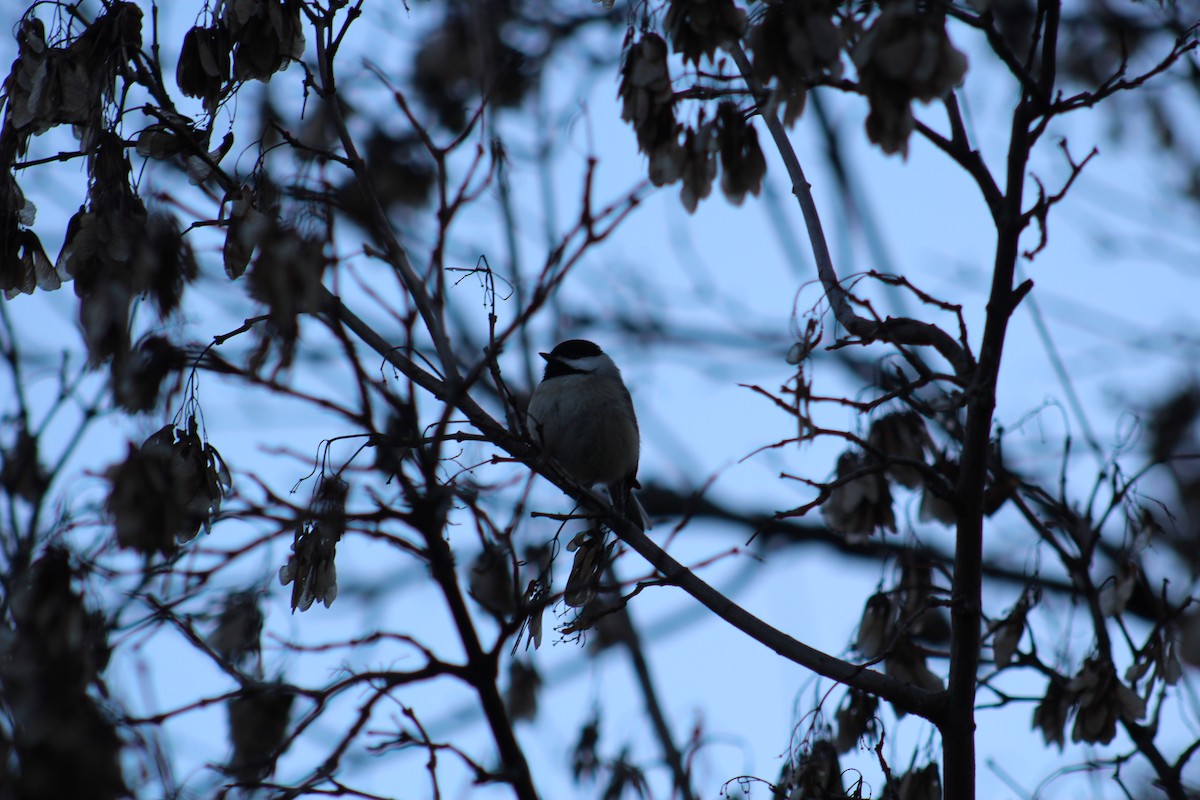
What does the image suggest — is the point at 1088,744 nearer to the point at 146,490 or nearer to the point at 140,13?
the point at 146,490

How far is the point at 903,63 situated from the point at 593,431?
3061 millimetres

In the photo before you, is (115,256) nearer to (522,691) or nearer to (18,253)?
Result: (18,253)

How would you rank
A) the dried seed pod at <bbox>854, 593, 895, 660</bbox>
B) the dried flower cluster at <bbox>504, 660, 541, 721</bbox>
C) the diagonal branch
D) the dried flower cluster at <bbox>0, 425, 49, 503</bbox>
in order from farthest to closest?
1. the dried flower cluster at <bbox>504, 660, 541, 721</bbox>
2. the dried flower cluster at <bbox>0, 425, 49, 503</bbox>
3. the dried seed pod at <bbox>854, 593, 895, 660</bbox>
4. the diagonal branch

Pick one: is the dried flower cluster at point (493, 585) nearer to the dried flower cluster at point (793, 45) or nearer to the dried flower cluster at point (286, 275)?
the dried flower cluster at point (286, 275)

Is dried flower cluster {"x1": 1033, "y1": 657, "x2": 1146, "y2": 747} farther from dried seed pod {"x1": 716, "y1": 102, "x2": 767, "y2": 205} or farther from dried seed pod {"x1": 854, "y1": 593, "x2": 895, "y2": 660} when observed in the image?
dried seed pod {"x1": 716, "y1": 102, "x2": 767, "y2": 205}

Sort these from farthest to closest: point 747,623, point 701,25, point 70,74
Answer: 1. point 747,623
2. point 70,74
3. point 701,25

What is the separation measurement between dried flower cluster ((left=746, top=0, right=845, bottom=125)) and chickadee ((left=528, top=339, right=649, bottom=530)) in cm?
282

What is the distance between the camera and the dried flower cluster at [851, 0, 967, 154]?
74.8 inches

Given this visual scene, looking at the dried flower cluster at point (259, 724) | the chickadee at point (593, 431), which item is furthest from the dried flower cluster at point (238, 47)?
the chickadee at point (593, 431)

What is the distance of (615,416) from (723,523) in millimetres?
3455

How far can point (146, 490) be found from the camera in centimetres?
210

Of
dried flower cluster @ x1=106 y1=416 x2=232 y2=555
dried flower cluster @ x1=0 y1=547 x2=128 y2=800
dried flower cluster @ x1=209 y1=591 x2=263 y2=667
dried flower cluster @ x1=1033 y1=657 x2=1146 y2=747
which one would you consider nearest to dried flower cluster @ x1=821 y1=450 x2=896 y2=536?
dried flower cluster @ x1=1033 y1=657 x2=1146 y2=747

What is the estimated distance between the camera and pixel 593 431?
4.84m

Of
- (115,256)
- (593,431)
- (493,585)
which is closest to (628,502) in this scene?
(593,431)
